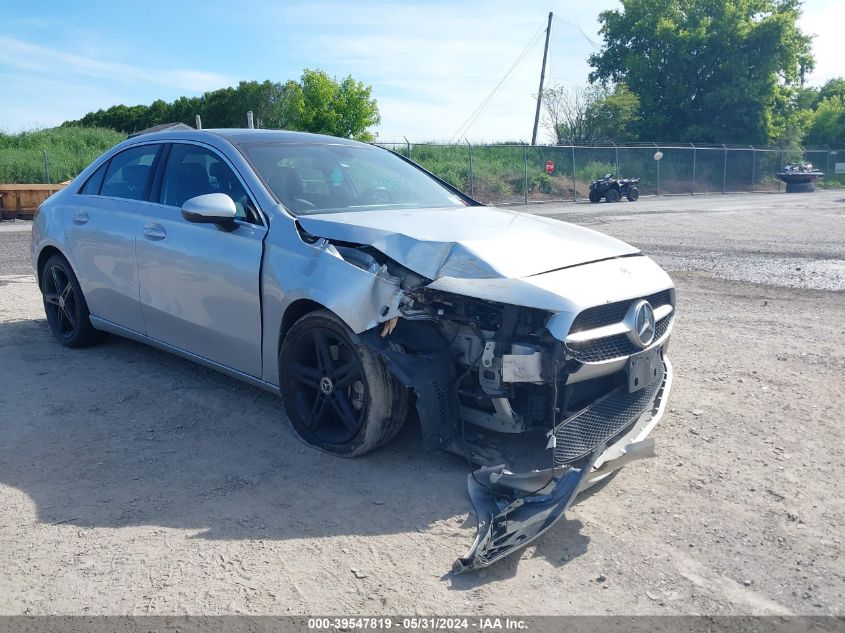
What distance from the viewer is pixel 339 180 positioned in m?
→ 4.77

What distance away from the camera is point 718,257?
12.0m

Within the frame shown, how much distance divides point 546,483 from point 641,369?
2.75 feet

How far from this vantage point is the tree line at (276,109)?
136 feet

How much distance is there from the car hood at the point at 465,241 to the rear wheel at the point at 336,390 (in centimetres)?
47

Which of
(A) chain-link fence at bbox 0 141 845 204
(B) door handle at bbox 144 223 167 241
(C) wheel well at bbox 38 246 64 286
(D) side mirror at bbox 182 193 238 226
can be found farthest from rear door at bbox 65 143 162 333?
(A) chain-link fence at bbox 0 141 845 204

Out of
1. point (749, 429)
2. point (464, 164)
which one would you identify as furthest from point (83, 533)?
point (464, 164)

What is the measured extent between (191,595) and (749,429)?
3.20 m

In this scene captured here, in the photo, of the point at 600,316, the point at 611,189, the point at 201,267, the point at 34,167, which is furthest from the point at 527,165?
the point at 600,316

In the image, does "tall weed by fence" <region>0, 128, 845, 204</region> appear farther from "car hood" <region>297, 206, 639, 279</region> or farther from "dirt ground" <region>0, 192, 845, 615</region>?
"car hood" <region>297, 206, 639, 279</region>

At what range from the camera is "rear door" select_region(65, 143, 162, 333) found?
5.22 m

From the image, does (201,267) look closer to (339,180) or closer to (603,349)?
(339,180)

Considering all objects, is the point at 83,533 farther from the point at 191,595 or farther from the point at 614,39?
the point at 614,39

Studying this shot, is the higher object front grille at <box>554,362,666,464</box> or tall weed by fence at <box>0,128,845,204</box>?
tall weed by fence at <box>0,128,845,204</box>

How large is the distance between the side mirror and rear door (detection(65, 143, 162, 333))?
1.01 m
